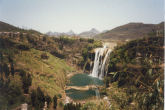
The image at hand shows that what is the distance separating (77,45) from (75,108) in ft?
52.7

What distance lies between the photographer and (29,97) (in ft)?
20.7

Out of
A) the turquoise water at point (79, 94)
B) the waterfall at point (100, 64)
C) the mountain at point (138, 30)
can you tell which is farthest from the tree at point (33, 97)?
the waterfall at point (100, 64)

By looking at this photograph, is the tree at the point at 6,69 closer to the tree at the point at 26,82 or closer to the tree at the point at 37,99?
the tree at the point at 26,82

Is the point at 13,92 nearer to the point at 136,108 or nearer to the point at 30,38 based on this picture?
the point at 136,108

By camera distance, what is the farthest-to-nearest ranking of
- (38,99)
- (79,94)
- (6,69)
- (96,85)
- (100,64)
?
(100,64)
(79,94)
(96,85)
(6,69)
(38,99)

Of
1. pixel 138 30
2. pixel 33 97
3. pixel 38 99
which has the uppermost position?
pixel 138 30

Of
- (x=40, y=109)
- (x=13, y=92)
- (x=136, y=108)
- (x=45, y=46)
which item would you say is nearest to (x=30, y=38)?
(x=45, y=46)

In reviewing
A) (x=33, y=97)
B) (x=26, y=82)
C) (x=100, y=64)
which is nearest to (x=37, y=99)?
(x=33, y=97)

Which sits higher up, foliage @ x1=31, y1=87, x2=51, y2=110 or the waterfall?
the waterfall

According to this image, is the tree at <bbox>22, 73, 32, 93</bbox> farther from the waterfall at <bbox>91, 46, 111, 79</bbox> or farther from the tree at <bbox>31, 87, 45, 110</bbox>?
the waterfall at <bbox>91, 46, 111, 79</bbox>

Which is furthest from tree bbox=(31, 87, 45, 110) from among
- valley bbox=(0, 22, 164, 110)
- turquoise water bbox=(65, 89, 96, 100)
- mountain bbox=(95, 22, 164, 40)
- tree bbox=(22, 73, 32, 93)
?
mountain bbox=(95, 22, 164, 40)

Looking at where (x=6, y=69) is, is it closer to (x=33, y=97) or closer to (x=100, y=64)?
(x=33, y=97)

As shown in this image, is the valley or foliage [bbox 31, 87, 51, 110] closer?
the valley

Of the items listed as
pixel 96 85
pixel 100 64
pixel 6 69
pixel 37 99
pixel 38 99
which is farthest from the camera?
pixel 100 64
